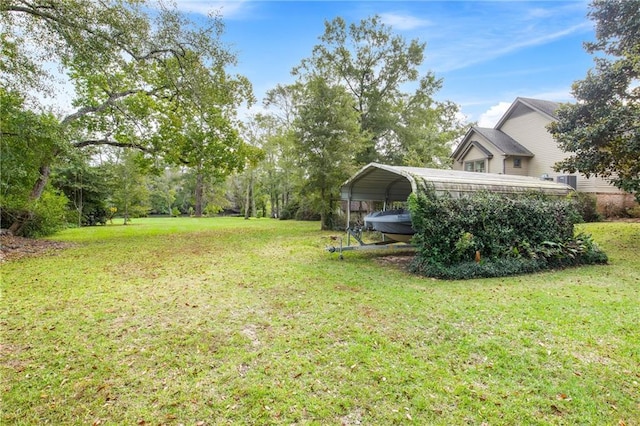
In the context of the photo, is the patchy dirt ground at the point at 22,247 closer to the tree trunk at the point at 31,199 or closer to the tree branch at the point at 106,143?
the tree trunk at the point at 31,199

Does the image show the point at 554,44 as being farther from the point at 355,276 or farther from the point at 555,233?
the point at 355,276

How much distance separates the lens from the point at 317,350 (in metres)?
3.54

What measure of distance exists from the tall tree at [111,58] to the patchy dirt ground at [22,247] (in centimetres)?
179

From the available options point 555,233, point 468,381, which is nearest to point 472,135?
point 555,233

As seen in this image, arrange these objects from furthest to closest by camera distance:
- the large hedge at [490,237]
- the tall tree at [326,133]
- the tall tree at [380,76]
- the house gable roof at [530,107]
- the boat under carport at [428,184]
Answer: the tall tree at [380,76], the house gable roof at [530,107], the tall tree at [326,133], the boat under carport at [428,184], the large hedge at [490,237]

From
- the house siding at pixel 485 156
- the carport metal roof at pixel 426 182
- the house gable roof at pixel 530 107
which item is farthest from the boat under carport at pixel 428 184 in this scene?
the house gable roof at pixel 530 107

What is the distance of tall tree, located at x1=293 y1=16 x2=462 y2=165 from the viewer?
68.4ft

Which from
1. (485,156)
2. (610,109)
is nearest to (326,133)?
(610,109)

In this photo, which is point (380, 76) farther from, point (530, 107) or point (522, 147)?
point (522, 147)

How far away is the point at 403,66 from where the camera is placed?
21.3m

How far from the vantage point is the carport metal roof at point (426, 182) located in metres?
7.84

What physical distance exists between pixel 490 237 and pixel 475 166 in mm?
17255

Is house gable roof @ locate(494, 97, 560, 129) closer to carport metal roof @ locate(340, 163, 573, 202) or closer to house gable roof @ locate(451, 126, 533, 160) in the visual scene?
house gable roof @ locate(451, 126, 533, 160)

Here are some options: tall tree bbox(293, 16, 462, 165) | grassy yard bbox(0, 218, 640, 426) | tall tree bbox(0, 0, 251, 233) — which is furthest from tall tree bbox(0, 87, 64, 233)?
tall tree bbox(293, 16, 462, 165)
